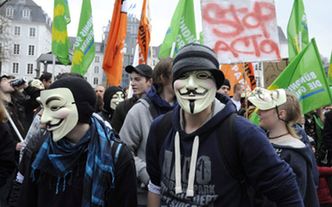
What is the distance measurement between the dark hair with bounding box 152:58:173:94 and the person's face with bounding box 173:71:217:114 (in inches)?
49.3

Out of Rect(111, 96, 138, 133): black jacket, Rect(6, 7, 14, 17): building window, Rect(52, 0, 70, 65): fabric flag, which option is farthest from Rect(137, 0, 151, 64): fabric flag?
Rect(6, 7, 14, 17): building window

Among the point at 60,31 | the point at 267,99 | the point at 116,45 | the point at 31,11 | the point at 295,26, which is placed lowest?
the point at 267,99

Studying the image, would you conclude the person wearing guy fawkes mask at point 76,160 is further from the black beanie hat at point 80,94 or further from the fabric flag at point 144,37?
the fabric flag at point 144,37

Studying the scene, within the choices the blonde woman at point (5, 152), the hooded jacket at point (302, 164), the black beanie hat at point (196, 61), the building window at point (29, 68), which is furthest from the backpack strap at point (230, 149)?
the building window at point (29, 68)

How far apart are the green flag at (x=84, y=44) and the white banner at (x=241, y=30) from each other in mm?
4149

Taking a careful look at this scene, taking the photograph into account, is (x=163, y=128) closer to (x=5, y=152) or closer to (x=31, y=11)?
(x=5, y=152)

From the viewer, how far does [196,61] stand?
2.32 metres

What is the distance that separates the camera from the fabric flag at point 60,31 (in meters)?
9.04

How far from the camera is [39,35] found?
87.1 m

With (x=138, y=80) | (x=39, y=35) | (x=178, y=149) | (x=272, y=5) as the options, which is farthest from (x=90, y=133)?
A: (x=39, y=35)

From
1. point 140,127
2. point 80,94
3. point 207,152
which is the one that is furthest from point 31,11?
point 207,152

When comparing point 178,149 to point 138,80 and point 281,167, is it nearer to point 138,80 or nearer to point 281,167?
point 281,167

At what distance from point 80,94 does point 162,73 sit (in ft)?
4.09

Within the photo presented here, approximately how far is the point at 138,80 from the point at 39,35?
8707cm
